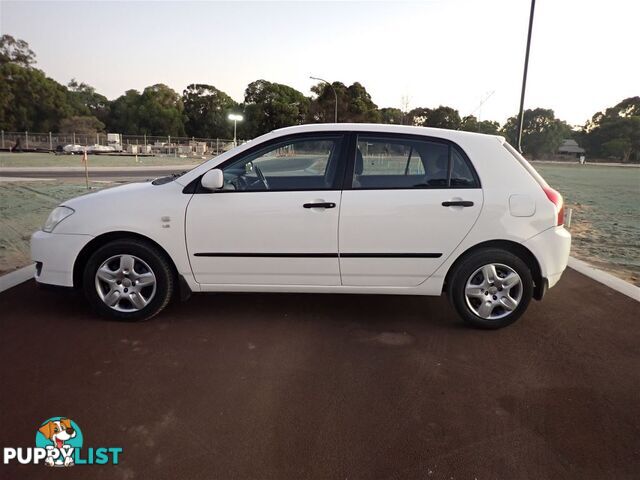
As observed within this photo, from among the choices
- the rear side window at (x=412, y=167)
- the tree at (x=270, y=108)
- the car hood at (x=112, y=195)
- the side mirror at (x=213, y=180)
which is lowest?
the car hood at (x=112, y=195)

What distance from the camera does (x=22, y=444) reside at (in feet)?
8.12

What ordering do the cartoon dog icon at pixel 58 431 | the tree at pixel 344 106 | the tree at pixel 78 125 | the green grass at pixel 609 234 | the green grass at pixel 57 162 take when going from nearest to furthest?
1. the cartoon dog icon at pixel 58 431
2. the green grass at pixel 609 234
3. the green grass at pixel 57 162
4. the tree at pixel 344 106
5. the tree at pixel 78 125

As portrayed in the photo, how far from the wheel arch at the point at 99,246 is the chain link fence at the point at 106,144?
45.1m

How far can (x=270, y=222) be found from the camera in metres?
3.90

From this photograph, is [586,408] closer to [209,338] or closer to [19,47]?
[209,338]

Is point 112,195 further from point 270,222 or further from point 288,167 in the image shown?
point 288,167

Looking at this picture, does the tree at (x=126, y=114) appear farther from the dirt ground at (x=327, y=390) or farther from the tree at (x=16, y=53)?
the dirt ground at (x=327, y=390)

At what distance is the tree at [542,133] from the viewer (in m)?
93.2

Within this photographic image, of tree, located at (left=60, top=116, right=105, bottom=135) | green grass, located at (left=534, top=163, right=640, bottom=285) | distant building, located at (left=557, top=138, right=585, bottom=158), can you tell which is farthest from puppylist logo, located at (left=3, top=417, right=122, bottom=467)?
distant building, located at (left=557, top=138, right=585, bottom=158)

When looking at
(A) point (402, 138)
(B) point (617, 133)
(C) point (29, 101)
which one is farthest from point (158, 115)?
(B) point (617, 133)

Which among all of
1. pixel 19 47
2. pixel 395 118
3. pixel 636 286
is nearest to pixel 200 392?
pixel 636 286

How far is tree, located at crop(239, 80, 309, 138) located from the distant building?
178 ft

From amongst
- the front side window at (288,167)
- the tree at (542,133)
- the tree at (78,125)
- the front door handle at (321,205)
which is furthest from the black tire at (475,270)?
the tree at (542,133)

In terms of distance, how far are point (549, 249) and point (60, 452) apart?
3.77m
